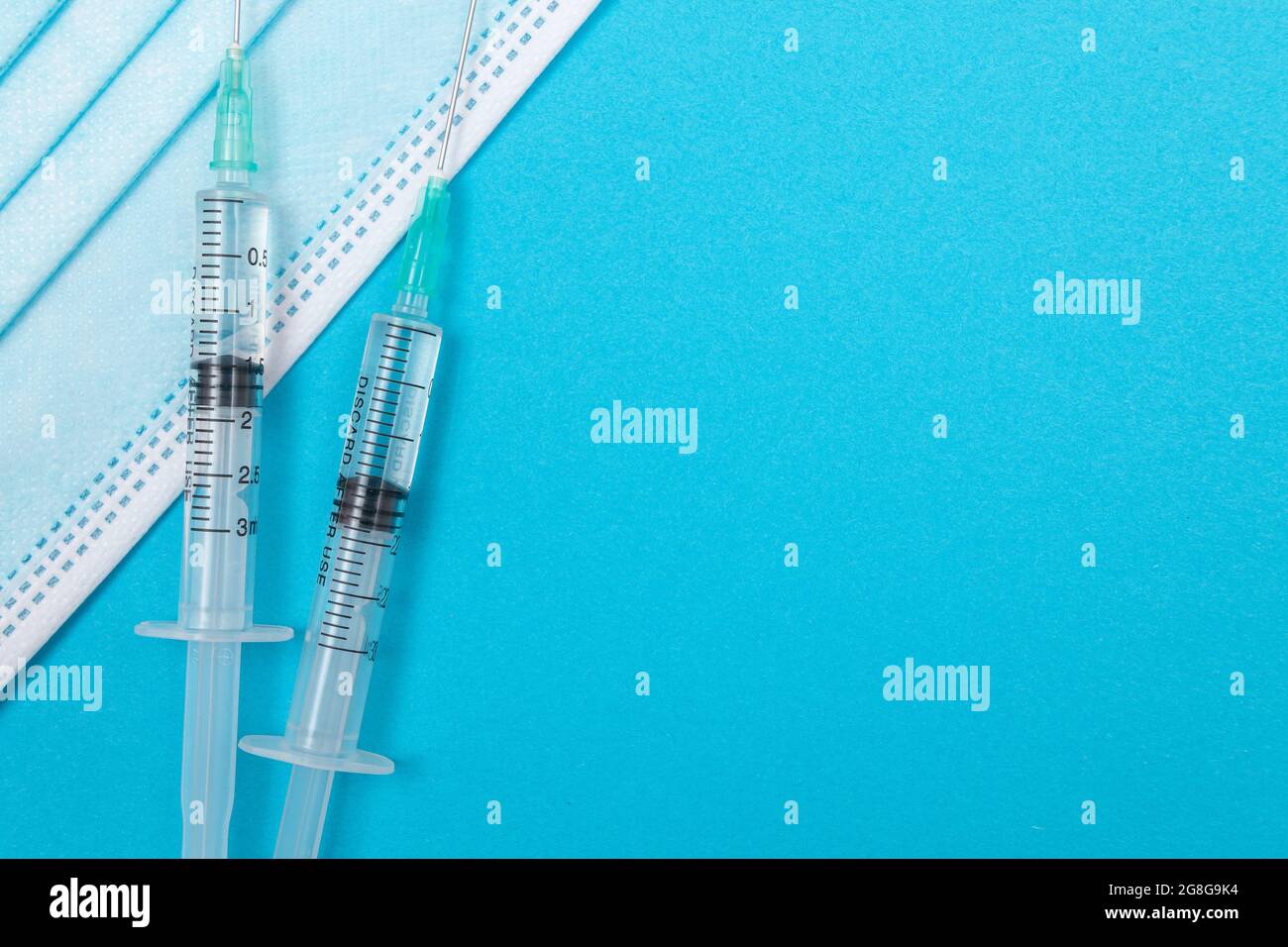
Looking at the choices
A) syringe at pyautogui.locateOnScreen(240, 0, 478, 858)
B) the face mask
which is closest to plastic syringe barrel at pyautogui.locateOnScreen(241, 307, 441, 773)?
syringe at pyautogui.locateOnScreen(240, 0, 478, 858)

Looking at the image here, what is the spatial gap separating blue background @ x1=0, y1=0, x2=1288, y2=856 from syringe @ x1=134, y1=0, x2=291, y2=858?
141 millimetres

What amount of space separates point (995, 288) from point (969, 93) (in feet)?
0.90

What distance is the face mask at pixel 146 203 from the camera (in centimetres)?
134

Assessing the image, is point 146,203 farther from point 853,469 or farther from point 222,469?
point 853,469

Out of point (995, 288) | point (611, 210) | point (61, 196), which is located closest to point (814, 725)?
point (995, 288)

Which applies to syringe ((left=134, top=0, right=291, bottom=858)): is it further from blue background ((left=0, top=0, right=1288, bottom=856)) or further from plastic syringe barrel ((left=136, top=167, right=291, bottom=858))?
blue background ((left=0, top=0, right=1288, bottom=856))

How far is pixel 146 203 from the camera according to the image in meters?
1.34

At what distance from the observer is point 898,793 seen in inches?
54.3

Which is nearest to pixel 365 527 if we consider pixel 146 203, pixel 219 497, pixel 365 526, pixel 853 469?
pixel 365 526

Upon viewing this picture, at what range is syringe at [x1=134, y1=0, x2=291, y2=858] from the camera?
125 centimetres

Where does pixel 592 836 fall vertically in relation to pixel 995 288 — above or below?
below

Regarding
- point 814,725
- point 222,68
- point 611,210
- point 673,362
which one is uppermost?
point 222,68

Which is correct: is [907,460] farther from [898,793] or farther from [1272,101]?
[1272,101]

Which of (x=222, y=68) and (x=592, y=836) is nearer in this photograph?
(x=222, y=68)
